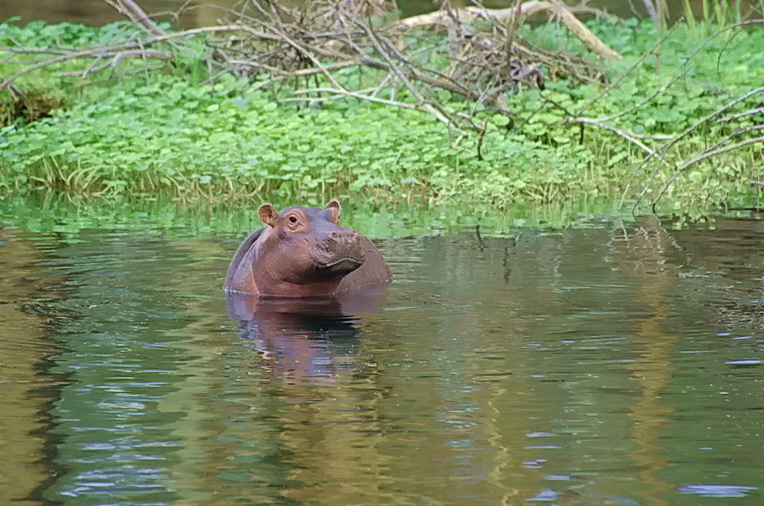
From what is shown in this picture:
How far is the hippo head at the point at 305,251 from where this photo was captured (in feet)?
27.8

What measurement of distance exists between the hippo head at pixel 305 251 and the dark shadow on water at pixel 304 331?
94 mm

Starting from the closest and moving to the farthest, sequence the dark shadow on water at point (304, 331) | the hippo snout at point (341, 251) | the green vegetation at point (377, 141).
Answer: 1. the dark shadow on water at point (304, 331)
2. the hippo snout at point (341, 251)
3. the green vegetation at point (377, 141)

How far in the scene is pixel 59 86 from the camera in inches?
717

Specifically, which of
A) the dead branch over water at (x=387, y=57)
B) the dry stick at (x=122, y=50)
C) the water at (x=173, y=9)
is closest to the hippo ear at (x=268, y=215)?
the dead branch over water at (x=387, y=57)

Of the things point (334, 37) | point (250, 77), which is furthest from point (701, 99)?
point (250, 77)

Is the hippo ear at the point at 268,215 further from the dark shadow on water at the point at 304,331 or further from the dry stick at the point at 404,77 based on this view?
the dry stick at the point at 404,77

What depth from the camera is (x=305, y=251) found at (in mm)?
8617

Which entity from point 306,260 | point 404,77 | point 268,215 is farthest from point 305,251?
point 404,77

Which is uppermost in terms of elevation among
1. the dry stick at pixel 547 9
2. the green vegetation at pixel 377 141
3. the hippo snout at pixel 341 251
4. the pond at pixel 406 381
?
the dry stick at pixel 547 9

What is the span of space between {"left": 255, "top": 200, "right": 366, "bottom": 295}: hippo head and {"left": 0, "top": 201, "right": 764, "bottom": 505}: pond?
34cm

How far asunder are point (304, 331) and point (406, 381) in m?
1.48

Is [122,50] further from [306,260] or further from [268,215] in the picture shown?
[306,260]

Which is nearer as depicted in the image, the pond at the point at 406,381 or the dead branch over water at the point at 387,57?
the pond at the point at 406,381

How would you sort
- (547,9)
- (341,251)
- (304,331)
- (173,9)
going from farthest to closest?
(173,9), (547,9), (341,251), (304,331)
